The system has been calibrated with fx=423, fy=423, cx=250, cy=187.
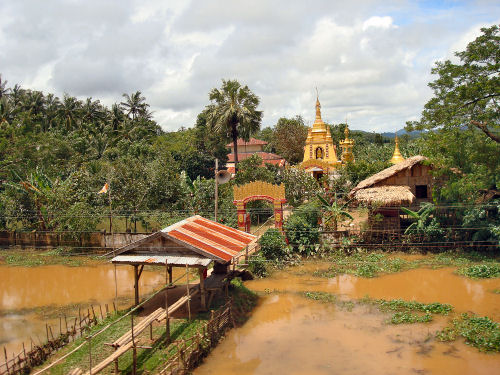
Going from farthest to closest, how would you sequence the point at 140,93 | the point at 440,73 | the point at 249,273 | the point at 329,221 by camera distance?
the point at 140,93 < the point at 329,221 < the point at 440,73 < the point at 249,273

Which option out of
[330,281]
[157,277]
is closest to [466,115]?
[330,281]

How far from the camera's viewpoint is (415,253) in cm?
1878

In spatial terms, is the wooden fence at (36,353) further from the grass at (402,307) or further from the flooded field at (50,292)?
the grass at (402,307)

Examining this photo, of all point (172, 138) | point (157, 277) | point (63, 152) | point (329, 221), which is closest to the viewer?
point (157, 277)

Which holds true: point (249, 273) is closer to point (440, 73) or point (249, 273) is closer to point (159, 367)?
point (159, 367)

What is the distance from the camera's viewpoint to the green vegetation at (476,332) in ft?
33.1

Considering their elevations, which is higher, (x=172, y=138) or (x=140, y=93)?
(x=140, y=93)

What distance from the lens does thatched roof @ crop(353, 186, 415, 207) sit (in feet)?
62.3

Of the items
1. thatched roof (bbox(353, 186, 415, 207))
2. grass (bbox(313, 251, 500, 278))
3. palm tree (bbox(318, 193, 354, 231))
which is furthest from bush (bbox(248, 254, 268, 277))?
thatched roof (bbox(353, 186, 415, 207))

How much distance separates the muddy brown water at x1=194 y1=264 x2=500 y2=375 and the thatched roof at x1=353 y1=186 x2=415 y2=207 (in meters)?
4.26

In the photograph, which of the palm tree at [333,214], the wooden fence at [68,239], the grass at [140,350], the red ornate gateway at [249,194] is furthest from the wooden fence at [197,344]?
the wooden fence at [68,239]

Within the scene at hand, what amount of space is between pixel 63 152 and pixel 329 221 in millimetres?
18903

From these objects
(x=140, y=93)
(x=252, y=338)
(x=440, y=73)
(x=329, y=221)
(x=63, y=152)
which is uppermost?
(x=140, y=93)

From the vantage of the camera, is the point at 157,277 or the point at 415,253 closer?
the point at 157,277
